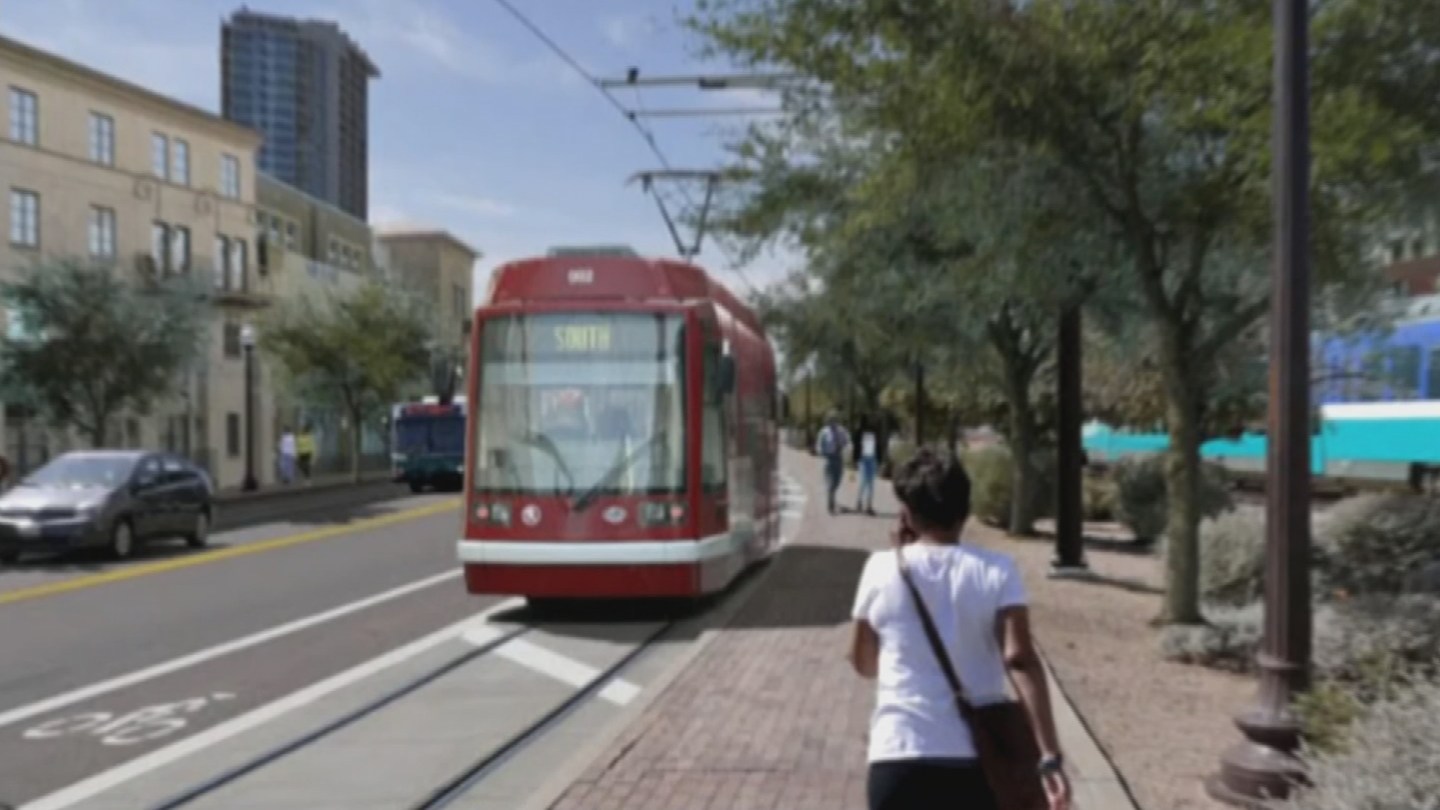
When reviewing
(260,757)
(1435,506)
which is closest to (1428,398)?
(1435,506)

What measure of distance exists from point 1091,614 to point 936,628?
34.1ft

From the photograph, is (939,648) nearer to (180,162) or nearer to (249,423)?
(249,423)

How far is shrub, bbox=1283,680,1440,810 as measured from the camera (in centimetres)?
496

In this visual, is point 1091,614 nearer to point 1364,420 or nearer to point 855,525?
point 855,525

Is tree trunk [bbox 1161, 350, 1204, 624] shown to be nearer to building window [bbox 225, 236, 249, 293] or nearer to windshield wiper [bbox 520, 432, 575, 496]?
windshield wiper [bbox 520, 432, 575, 496]

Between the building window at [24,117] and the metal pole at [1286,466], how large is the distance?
39.9 meters

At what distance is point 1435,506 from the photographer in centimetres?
1294

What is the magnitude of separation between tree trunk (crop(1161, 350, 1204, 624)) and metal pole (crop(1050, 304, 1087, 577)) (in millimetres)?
4557

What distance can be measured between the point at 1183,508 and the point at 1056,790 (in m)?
8.66

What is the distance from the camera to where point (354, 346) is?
53.4 metres

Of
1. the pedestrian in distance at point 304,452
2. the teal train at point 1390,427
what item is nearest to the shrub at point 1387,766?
the teal train at point 1390,427

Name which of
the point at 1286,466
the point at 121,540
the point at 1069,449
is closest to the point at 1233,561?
the point at 1069,449

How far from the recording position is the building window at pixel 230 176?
5181 cm

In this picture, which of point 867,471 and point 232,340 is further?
point 232,340
